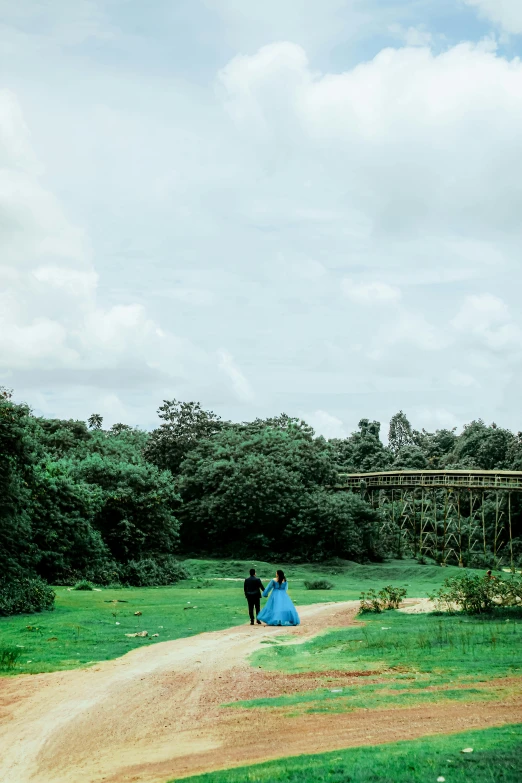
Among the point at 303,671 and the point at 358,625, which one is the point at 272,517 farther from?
the point at 303,671

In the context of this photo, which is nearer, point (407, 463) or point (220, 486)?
point (220, 486)

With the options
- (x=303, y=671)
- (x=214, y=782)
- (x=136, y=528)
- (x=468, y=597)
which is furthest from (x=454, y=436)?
(x=214, y=782)

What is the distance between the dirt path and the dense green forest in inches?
394

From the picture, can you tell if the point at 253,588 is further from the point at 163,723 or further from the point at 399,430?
the point at 399,430

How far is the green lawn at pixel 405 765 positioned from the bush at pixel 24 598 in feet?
49.6

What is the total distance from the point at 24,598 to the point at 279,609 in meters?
7.16

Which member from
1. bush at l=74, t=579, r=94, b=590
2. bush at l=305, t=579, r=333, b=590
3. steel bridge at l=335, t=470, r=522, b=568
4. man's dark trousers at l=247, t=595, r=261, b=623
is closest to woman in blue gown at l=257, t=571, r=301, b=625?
man's dark trousers at l=247, t=595, r=261, b=623

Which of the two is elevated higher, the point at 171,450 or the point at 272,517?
the point at 171,450

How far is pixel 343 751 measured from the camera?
8391 millimetres

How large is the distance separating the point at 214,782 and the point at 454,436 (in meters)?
87.4

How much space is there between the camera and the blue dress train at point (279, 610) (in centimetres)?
2028

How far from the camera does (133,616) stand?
70.7 ft

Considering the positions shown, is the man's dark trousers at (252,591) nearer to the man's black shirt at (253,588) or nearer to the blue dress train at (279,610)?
the man's black shirt at (253,588)

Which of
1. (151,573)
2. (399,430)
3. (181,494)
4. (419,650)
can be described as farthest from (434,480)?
(399,430)
